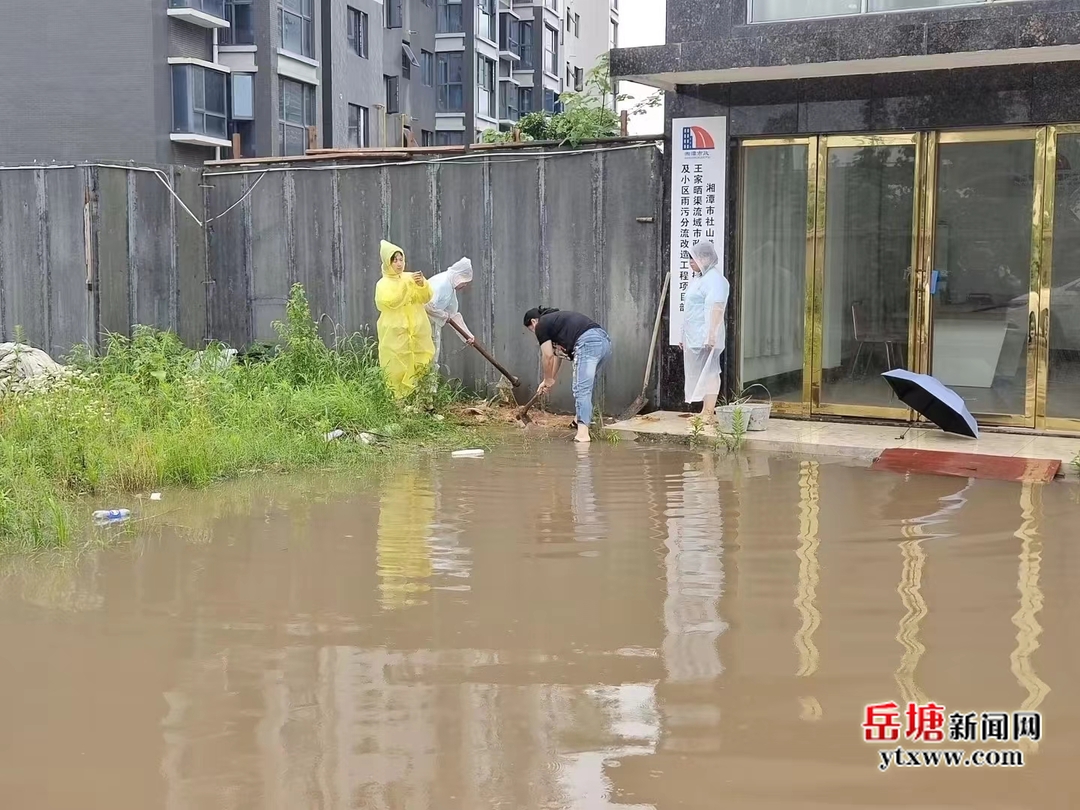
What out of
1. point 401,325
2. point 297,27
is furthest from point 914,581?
point 297,27

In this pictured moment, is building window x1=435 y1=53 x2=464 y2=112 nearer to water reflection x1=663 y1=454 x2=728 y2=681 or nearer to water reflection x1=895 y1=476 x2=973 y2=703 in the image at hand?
water reflection x1=663 y1=454 x2=728 y2=681

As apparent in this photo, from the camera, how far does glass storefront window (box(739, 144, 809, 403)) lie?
34.4 feet

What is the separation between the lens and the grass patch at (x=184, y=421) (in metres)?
7.74

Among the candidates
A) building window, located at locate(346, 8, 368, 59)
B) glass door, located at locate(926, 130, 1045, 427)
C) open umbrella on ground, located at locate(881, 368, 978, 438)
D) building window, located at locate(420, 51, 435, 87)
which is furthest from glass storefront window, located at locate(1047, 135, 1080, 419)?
building window, located at locate(420, 51, 435, 87)

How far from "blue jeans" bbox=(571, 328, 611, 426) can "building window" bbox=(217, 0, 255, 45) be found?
2012 cm

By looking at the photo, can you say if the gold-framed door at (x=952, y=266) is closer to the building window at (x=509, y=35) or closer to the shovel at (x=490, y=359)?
the shovel at (x=490, y=359)

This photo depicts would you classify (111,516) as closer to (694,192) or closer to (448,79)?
(694,192)

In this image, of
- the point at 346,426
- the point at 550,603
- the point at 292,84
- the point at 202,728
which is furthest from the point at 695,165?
the point at 292,84

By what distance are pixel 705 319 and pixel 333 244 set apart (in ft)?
14.6

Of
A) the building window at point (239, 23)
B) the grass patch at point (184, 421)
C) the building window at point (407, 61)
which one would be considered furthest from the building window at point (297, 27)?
the grass patch at point (184, 421)

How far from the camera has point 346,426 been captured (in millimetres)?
9961

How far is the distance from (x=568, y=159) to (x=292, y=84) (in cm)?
1963

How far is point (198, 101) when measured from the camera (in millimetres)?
25656

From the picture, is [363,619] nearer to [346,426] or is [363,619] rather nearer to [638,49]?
[346,426]
